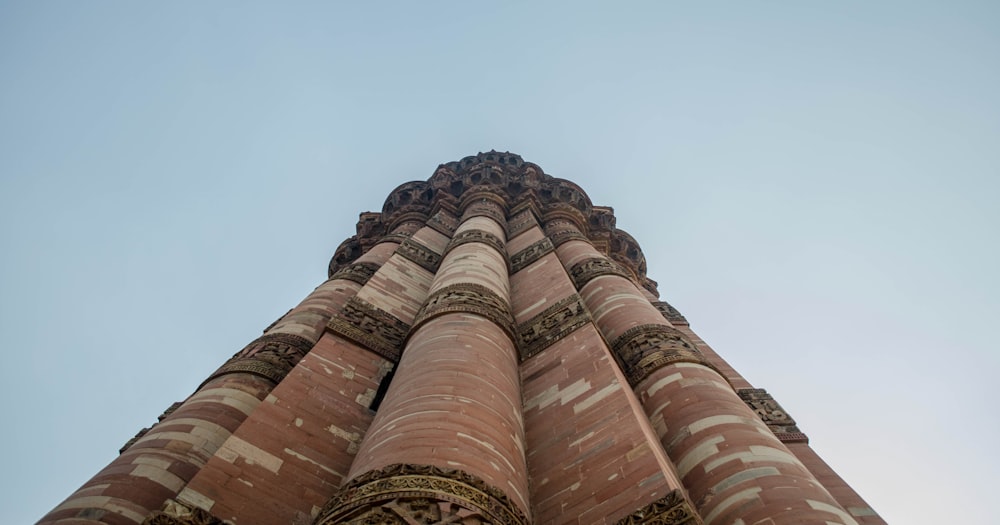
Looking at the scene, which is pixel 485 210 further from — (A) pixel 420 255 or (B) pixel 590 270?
(B) pixel 590 270

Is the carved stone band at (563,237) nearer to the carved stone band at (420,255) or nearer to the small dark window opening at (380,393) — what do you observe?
the carved stone band at (420,255)

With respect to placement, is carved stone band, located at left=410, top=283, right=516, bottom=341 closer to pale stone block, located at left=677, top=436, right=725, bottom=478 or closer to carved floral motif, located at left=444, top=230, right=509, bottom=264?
pale stone block, located at left=677, top=436, right=725, bottom=478

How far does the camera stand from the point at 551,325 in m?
8.60

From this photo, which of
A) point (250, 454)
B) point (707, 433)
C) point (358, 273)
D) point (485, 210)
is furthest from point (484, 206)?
point (250, 454)

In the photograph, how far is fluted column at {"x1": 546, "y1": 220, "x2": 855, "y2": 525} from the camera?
4730mm

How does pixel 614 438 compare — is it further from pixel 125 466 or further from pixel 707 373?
pixel 125 466

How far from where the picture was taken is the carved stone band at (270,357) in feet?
26.1

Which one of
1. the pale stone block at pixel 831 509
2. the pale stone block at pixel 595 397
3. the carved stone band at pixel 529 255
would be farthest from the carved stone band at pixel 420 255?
the pale stone block at pixel 831 509

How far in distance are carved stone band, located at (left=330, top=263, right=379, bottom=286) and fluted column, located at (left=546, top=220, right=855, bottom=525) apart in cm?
483

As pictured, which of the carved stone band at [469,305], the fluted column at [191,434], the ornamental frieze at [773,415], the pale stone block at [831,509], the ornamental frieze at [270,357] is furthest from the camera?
the ornamental frieze at [773,415]

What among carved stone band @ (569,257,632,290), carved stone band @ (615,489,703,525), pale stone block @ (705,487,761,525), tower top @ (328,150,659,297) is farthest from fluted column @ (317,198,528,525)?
tower top @ (328,150,659,297)

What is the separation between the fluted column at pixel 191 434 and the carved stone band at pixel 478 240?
2524 millimetres

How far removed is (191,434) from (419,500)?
354 cm

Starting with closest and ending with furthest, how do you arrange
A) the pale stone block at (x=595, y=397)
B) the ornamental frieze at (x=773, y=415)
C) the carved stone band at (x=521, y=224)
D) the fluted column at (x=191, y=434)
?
the fluted column at (x=191, y=434)
the pale stone block at (x=595, y=397)
the ornamental frieze at (x=773, y=415)
the carved stone band at (x=521, y=224)
